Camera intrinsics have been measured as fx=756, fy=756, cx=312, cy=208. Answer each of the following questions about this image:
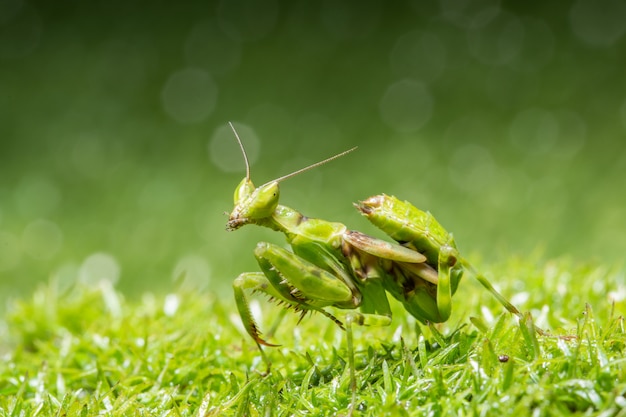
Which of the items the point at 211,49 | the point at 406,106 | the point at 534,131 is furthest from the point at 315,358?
the point at 211,49

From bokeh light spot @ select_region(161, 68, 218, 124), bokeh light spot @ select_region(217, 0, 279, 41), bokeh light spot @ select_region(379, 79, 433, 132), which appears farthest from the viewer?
bokeh light spot @ select_region(217, 0, 279, 41)

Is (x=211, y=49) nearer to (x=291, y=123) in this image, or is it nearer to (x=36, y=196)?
(x=291, y=123)

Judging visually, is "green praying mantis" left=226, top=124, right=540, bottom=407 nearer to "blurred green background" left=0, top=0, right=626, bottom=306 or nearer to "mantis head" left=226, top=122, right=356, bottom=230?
"mantis head" left=226, top=122, right=356, bottom=230

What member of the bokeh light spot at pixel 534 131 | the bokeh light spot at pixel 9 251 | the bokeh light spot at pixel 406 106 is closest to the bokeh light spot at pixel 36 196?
the bokeh light spot at pixel 9 251

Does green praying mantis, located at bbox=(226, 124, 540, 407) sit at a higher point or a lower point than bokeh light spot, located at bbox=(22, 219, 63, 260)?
lower

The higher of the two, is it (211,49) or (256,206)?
(211,49)

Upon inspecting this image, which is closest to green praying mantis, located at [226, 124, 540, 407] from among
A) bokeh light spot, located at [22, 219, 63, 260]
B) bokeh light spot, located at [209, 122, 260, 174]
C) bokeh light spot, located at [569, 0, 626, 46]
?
bokeh light spot, located at [22, 219, 63, 260]

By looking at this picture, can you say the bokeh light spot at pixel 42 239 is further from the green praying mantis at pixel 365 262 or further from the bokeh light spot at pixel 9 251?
the green praying mantis at pixel 365 262

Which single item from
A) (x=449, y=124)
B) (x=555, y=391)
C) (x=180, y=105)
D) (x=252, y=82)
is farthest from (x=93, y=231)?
(x=555, y=391)
